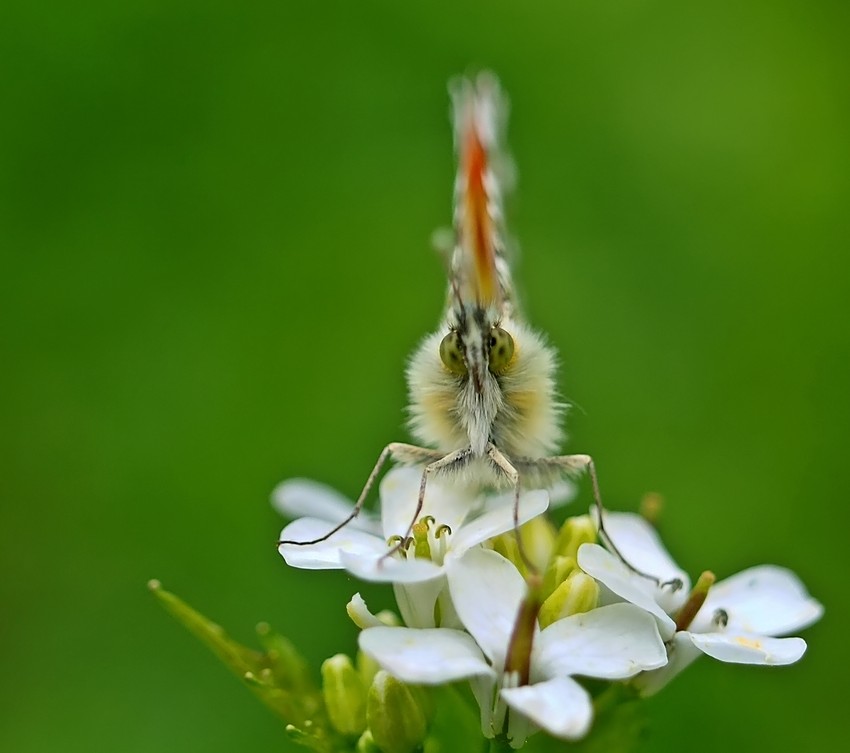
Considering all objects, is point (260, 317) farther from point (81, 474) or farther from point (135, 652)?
point (135, 652)

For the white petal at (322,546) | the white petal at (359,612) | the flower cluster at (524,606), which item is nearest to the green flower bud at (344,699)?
the flower cluster at (524,606)

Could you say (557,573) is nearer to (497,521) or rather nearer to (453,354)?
(497,521)

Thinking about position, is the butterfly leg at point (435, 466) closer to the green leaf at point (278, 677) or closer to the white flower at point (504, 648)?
the white flower at point (504, 648)

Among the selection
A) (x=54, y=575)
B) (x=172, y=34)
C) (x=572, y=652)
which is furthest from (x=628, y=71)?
(x=572, y=652)

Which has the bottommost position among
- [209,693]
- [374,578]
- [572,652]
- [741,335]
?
[209,693]

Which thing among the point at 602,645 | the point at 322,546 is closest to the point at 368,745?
the point at 322,546

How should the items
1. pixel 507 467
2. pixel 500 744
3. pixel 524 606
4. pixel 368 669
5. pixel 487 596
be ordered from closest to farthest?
pixel 524 606, pixel 487 596, pixel 500 744, pixel 507 467, pixel 368 669
